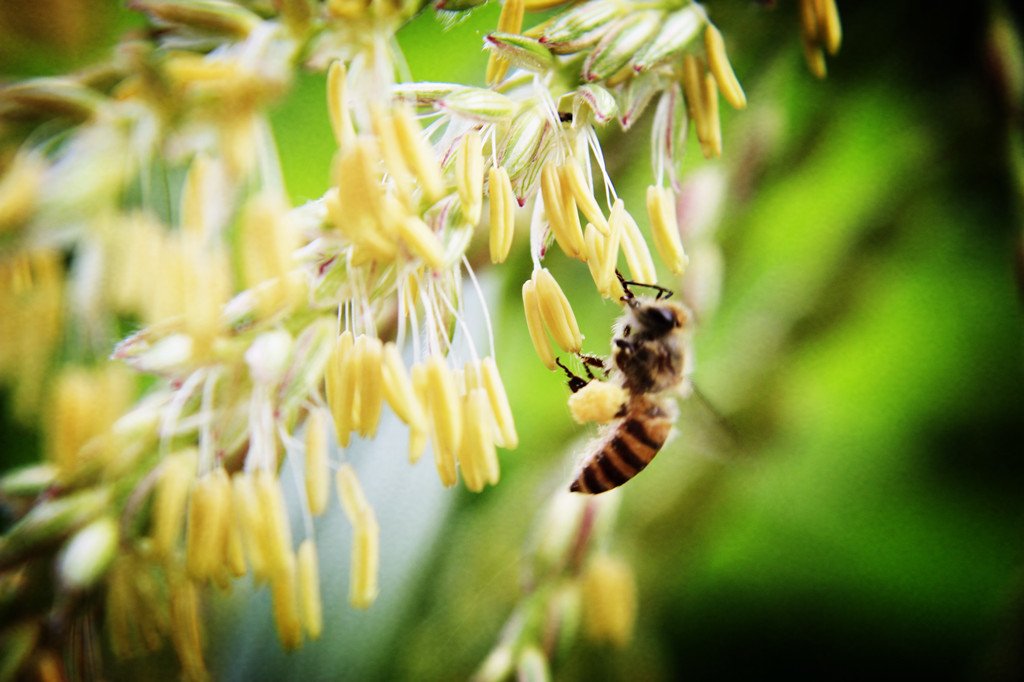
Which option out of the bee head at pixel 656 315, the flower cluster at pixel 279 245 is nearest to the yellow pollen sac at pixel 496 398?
the flower cluster at pixel 279 245

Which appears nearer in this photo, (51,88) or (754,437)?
(51,88)

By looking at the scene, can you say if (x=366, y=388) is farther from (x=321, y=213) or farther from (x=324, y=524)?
(x=324, y=524)

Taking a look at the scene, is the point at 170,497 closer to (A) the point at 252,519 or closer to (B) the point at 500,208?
(A) the point at 252,519

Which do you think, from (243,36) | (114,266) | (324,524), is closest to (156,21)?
(243,36)

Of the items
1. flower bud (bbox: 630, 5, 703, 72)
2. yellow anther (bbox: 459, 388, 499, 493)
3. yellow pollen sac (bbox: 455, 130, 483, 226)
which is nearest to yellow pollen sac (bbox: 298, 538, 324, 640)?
yellow anther (bbox: 459, 388, 499, 493)

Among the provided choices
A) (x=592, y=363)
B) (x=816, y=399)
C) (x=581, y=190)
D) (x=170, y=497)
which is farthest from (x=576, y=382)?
(x=816, y=399)

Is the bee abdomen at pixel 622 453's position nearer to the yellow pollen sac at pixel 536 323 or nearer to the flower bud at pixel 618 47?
the yellow pollen sac at pixel 536 323

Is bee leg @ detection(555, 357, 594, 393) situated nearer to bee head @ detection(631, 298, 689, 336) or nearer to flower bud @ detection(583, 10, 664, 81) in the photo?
bee head @ detection(631, 298, 689, 336)
